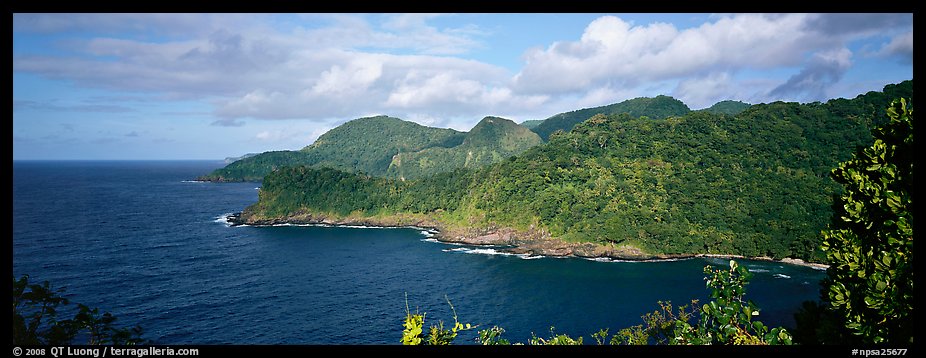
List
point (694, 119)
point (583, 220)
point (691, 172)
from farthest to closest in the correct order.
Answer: point (694, 119), point (691, 172), point (583, 220)

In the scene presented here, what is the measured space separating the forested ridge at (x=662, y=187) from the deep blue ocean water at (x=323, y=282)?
6.38 metres

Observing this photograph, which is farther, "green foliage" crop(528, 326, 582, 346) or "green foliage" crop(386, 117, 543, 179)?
"green foliage" crop(386, 117, 543, 179)

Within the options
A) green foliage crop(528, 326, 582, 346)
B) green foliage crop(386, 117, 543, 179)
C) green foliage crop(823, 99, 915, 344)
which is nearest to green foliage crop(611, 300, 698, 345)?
green foliage crop(528, 326, 582, 346)

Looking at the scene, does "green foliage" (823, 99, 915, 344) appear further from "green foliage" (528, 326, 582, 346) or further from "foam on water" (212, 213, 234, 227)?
"foam on water" (212, 213, 234, 227)

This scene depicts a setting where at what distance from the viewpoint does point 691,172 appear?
82000 millimetres

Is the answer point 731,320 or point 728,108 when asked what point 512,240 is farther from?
point 728,108

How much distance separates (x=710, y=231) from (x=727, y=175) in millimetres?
14076

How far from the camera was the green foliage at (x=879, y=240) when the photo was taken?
551cm

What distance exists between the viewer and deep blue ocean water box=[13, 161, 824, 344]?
143ft

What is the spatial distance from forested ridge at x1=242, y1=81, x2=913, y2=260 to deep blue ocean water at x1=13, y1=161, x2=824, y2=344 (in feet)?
20.9

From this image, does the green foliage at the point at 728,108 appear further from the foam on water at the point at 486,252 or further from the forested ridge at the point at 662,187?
Answer: the foam on water at the point at 486,252
